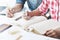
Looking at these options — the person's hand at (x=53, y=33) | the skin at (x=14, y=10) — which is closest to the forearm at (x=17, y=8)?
the skin at (x=14, y=10)

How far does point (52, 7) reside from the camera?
1226mm

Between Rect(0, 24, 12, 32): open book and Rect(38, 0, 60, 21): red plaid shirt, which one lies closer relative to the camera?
Rect(0, 24, 12, 32): open book

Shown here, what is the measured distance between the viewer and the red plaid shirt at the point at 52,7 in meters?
1.19

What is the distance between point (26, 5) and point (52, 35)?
2.11 ft

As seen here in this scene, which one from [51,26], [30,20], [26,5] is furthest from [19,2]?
[51,26]

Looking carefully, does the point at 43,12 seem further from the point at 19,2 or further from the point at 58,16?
the point at 19,2

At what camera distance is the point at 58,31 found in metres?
0.93

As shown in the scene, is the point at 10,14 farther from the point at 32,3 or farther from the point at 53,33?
the point at 53,33

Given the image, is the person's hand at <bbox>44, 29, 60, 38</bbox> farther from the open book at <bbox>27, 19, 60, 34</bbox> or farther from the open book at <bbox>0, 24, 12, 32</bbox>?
the open book at <bbox>0, 24, 12, 32</bbox>

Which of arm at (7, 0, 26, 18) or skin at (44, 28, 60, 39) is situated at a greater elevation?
arm at (7, 0, 26, 18)

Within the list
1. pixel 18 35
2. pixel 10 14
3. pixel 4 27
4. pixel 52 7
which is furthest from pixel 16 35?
pixel 52 7

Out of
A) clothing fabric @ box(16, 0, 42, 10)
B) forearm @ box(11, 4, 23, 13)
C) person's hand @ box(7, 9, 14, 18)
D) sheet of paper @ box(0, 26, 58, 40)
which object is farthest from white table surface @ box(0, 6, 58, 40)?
clothing fabric @ box(16, 0, 42, 10)

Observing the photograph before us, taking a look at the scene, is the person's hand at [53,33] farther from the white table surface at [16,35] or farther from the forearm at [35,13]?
the forearm at [35,13]

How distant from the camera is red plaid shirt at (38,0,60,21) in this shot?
3.89ft
